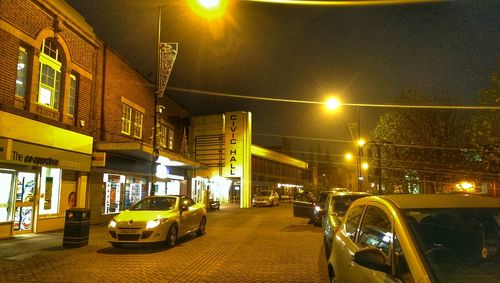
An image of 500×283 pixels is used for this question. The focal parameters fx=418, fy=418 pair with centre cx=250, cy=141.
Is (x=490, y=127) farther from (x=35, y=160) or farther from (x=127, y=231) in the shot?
(x=35, y=160)

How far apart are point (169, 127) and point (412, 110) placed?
18.5 meters

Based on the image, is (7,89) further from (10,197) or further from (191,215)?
(191,215)

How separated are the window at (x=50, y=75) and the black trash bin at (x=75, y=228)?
5.54m

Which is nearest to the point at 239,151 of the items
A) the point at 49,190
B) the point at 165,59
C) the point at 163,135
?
the point at 163,135

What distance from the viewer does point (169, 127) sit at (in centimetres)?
3173

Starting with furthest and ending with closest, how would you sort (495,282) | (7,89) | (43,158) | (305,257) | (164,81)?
(164,81) < (43,158) < (7,89) < (305,257) < (495,282)

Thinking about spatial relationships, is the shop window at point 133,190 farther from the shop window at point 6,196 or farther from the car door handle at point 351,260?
the car door handle at point 351,260

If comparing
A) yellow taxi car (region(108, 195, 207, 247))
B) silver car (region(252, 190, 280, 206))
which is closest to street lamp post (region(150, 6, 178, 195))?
yellow taxi car (region(108, 195, 207, 247))

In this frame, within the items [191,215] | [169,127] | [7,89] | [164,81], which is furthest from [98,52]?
[169,127]

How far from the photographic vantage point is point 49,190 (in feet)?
53.8

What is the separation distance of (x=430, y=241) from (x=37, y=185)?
49.6 feet

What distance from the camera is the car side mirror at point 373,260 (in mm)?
3578

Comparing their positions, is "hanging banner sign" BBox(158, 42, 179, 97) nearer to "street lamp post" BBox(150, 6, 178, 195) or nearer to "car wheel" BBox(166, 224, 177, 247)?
"street lamp post" BBox(150, 6, 178, 195)

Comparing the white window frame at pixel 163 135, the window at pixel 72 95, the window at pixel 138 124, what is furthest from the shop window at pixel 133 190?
the window at pixel 72 95
